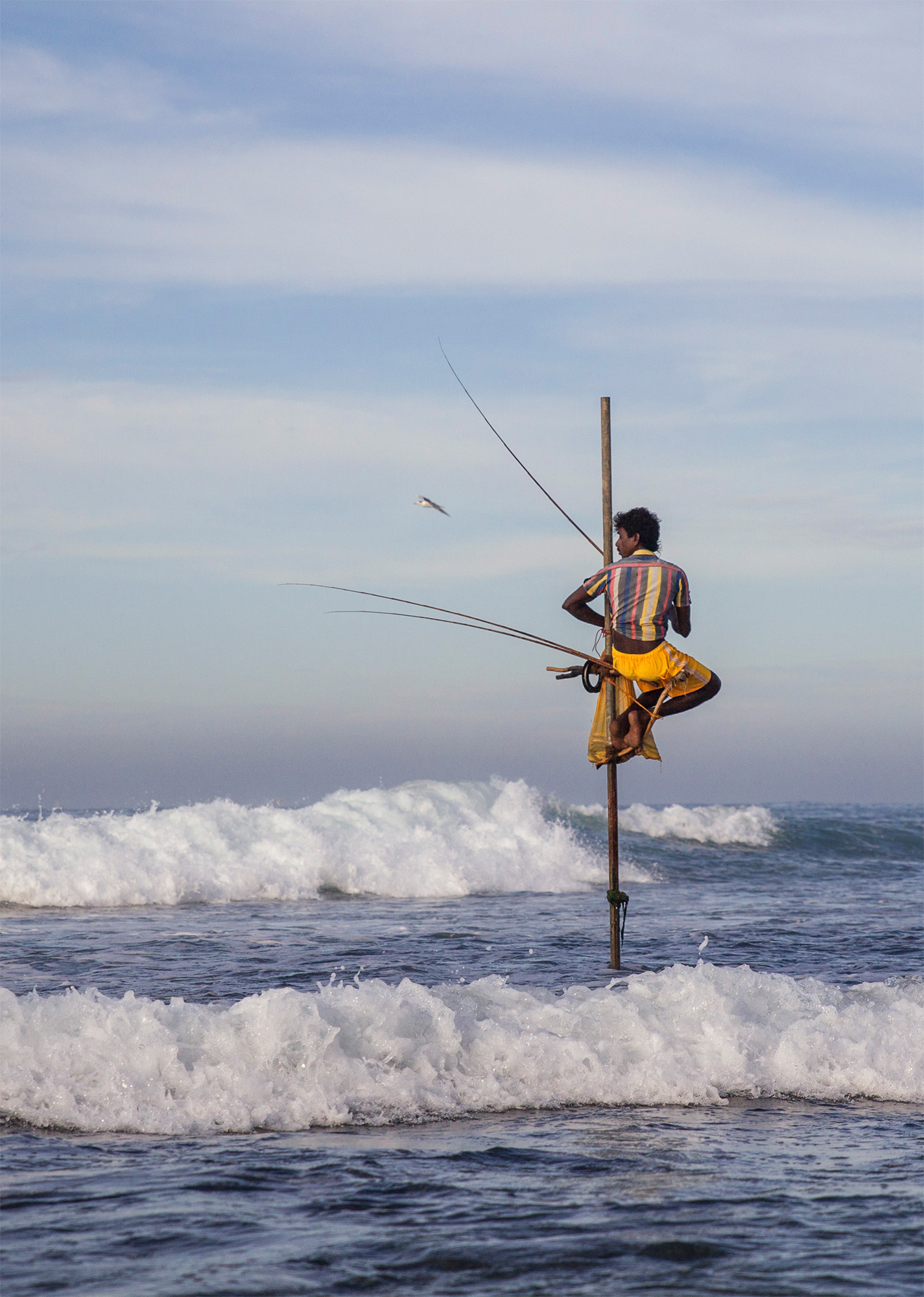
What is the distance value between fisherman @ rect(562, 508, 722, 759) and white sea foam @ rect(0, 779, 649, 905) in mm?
12905

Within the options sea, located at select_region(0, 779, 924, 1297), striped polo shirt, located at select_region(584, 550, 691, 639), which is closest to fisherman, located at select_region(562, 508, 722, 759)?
striped polo shirt, located at select_region(584, 550, 691, 639)

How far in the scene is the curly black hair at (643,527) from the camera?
9.15 meters

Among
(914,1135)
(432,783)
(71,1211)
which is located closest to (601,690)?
(914,1135)

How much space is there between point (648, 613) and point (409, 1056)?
3644 mm

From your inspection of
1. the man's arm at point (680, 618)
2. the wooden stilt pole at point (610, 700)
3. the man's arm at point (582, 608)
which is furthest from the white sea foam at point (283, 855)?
the man's arm at point (680, 618)

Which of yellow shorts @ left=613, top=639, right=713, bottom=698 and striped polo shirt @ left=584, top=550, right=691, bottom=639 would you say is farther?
yellow shorts @ left=613, top=639, right=713, bottom=698

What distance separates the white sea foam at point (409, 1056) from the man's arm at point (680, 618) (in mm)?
2612

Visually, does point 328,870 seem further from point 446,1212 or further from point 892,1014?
point 446,1212

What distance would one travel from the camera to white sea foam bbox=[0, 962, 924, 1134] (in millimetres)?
6820

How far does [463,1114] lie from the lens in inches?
275

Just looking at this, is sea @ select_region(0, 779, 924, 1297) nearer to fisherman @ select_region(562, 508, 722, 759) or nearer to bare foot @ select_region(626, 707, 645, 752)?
bare foot @ select_region(626, 707, 645, 752)

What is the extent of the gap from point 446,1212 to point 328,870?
1745 centimetres

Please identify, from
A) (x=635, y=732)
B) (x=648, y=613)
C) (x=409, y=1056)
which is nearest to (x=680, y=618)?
(x=648, y=613)

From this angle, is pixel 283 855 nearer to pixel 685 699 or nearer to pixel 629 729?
pixel 629 729
